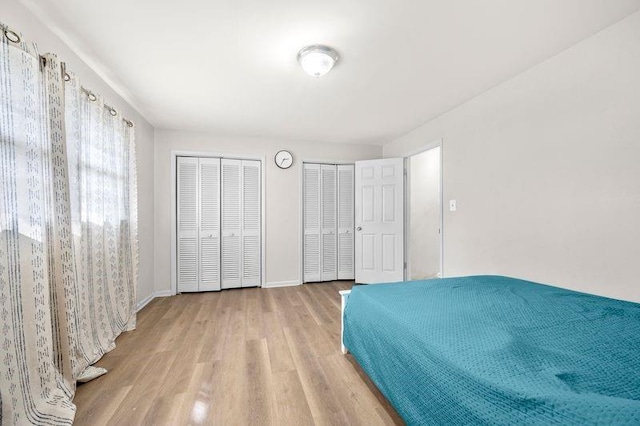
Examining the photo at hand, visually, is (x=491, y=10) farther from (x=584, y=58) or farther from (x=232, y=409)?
(x=232, y=409)

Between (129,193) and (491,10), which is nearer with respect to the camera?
(491,10)

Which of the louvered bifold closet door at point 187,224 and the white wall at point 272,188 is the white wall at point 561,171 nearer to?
the white wall at point 272,188

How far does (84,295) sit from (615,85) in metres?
3.91

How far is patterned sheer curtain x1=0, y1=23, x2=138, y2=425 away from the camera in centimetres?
128

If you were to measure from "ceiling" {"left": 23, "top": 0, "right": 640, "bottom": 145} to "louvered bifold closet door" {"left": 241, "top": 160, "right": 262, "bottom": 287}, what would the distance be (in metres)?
1.16

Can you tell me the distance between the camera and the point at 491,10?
4.92ft

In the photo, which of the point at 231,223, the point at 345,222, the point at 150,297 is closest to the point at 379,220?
the point at 345,222

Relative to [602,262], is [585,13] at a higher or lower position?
higher

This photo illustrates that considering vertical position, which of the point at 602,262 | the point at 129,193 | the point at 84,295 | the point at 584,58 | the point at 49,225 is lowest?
the point at 84,295

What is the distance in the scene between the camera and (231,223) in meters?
3.85

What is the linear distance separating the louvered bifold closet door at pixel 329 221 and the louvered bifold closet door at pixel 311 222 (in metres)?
0.09

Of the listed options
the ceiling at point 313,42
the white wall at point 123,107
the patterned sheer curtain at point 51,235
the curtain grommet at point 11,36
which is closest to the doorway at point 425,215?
the ceiling at point 313,42

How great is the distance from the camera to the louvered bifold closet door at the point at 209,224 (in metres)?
3.73

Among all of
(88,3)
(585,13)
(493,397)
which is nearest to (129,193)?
(88,3)
